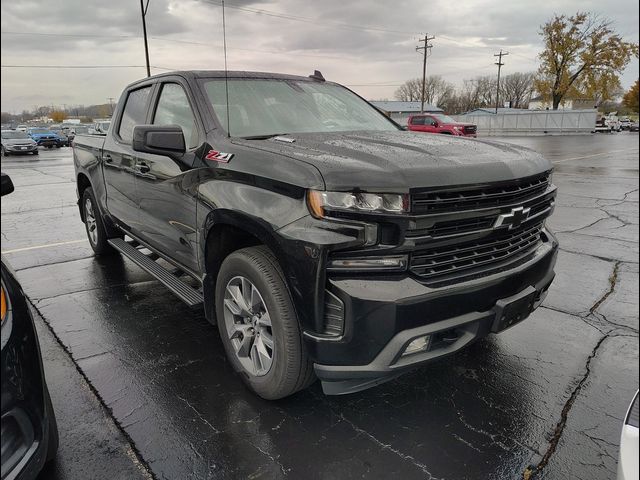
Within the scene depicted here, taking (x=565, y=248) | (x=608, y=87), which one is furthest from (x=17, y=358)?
(x=565, y=248)

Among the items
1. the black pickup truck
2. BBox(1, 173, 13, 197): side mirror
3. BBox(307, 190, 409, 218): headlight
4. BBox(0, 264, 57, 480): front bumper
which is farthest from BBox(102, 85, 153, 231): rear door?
BBox(307, 190, 409, 218): headlight

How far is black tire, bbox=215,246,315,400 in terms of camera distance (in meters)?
2.42

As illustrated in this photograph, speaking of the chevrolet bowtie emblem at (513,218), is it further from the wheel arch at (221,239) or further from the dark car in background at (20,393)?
the dark car in background at (20,393)

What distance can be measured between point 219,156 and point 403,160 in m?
1.13

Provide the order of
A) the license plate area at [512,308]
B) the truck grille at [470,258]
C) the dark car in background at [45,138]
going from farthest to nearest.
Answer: the dark car in background at [45,138]
the license plate area at [512,308]
the truck grille at [470,258]

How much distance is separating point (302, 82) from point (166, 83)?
42.7 inches

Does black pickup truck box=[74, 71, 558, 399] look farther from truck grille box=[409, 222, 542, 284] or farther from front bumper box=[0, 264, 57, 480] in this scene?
front bumper box=[0, 264, 57, 480]

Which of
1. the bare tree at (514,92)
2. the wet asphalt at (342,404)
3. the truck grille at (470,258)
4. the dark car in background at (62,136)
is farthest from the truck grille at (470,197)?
the bare tree at (514,92)

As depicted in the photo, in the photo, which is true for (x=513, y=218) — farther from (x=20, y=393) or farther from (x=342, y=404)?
(x=20, y=393)

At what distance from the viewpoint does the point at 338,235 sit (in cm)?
217

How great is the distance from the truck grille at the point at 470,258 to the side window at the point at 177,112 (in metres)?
1.75

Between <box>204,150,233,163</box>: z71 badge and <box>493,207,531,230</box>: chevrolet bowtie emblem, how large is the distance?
1.52 metres

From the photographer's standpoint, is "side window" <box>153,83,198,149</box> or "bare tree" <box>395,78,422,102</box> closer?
"side window" <box>153,83,198,149</box>

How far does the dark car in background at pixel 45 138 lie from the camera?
3453cm
